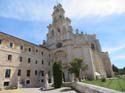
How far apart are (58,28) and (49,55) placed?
39.4ft

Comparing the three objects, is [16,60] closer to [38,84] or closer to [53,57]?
[38,84]

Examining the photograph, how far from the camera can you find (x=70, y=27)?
149 ft

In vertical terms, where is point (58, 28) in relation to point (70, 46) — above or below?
above

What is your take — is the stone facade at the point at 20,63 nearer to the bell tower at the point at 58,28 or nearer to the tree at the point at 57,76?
the bell tower at the point at 58,28

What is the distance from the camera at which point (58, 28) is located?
149 ft

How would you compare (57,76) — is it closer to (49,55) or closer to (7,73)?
(7,73)

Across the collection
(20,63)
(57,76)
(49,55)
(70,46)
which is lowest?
(57,76)

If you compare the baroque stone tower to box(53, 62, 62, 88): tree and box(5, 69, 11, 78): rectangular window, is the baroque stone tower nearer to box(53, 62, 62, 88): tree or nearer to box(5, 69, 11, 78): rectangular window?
box(53, 62, 62, 88): tree

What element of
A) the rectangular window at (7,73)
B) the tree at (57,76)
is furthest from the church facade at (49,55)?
the tree at (57,76)

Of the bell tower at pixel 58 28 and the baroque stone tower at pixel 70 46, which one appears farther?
the bell tower at pixel 58 28

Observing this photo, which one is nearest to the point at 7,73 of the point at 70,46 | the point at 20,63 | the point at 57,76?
the point at 20,63

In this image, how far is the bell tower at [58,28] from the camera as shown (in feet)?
140

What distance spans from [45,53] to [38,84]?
10067 millimetres

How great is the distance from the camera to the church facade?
25.9m
